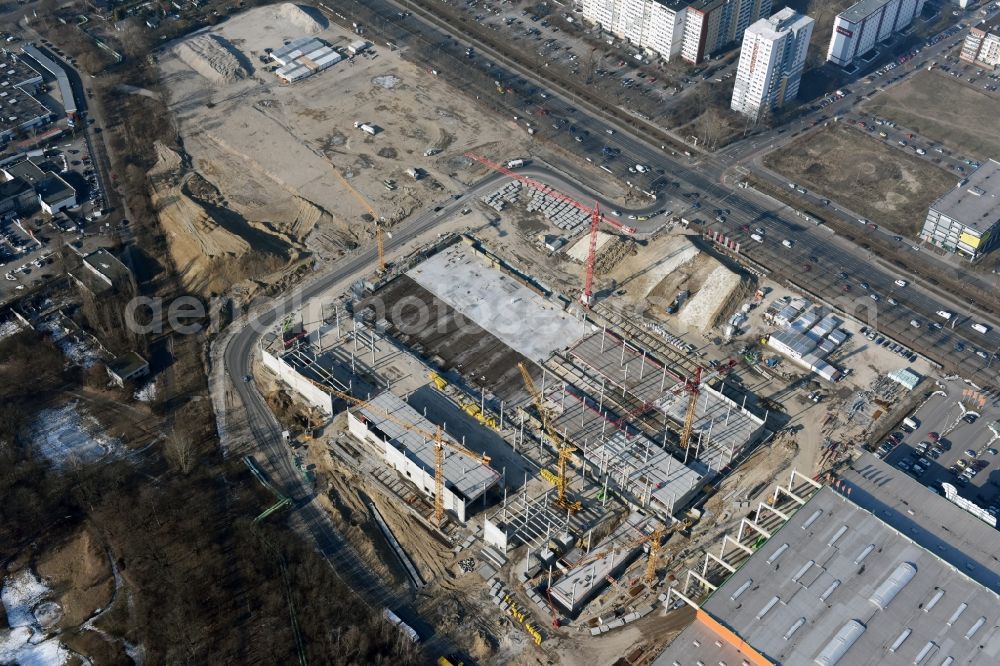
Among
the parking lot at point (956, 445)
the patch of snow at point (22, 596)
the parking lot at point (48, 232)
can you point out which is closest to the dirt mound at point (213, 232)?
the parking lot at point (48, 232)

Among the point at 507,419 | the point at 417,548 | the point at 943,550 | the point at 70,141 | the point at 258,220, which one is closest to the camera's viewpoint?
the point at 943,550

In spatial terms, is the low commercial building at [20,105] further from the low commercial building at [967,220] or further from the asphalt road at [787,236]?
the low commercial building at [967,220]

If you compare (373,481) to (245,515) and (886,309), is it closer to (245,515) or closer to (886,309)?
(245,515)

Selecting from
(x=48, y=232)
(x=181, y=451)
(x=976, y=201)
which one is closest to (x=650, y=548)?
(x=181, y=451)

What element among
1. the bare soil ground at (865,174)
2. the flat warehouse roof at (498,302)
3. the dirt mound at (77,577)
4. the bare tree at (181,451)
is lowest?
the dirt mound at (77,577)

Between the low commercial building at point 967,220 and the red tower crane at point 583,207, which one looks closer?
the red tower crane at point 583,207

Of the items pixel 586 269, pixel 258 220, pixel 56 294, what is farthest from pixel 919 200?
pixel 56 294

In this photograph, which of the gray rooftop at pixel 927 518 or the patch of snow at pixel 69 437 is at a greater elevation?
the gray rooftop at pixel 927 518

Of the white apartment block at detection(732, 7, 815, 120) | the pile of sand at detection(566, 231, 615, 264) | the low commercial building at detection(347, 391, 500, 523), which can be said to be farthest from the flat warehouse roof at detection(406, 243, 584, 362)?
the white apartment block at detection(732, 7, 815, 120)
